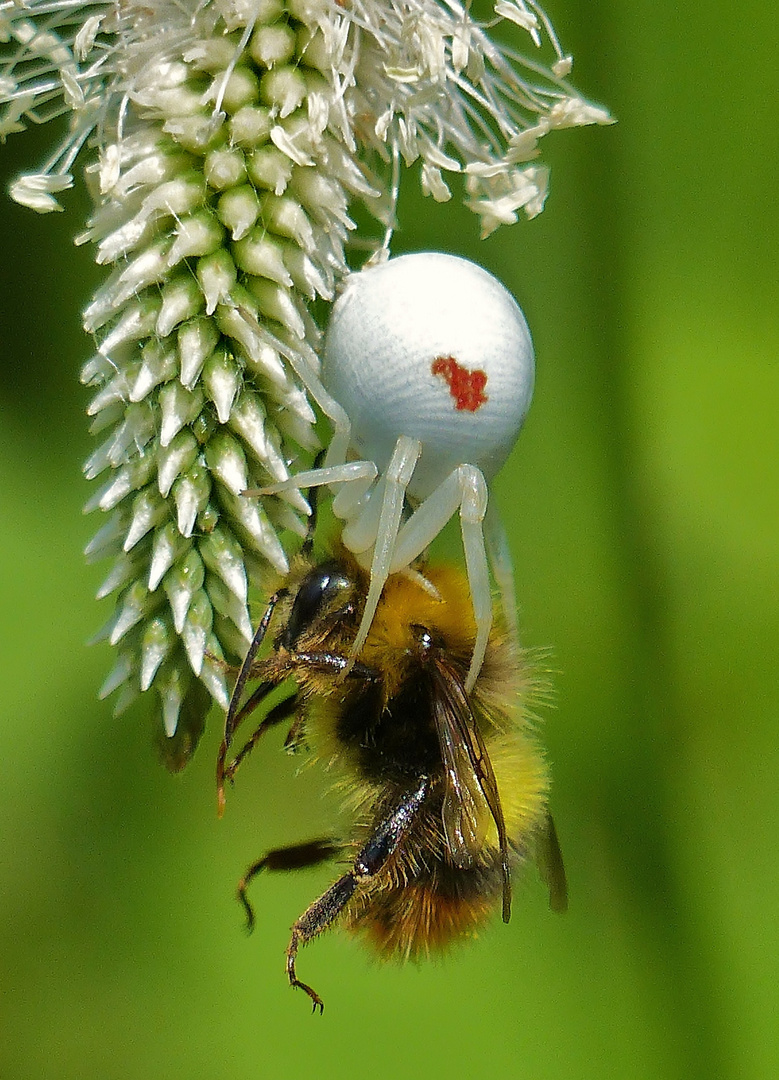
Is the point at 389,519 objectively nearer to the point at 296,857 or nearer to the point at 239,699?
the point at 239,699

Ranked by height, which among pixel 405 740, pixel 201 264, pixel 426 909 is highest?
pixel 201 264

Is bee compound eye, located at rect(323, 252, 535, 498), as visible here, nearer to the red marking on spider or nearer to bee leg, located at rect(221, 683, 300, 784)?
Result: the red marking on spider

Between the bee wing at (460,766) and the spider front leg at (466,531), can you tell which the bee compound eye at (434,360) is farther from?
the bee wing at (460,766)

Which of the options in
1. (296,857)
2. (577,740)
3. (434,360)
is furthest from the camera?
(577,740)

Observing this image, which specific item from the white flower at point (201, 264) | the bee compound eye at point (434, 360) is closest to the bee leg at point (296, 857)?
the white flower at point (201, 264)

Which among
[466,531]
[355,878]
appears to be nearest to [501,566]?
[466,531]

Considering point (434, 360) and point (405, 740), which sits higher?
point (434, 360)

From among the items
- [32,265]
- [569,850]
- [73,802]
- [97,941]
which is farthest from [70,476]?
[569,850]

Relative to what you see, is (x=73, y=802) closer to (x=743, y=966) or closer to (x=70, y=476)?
(x=70, y=476)
